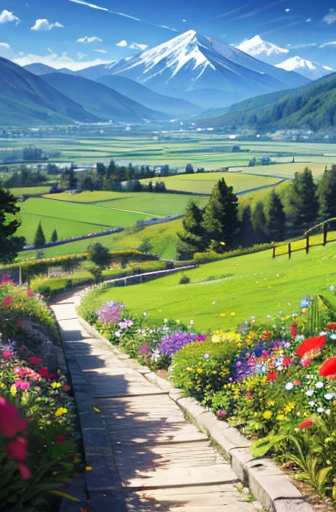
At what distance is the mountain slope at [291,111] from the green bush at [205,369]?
626 cm

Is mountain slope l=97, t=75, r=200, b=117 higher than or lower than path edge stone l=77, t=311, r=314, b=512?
higher

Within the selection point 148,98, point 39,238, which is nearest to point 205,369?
point 39,238

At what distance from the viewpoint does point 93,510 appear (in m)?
3.48

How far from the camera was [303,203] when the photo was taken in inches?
419

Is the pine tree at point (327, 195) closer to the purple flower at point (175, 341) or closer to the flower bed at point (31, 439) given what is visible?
the purple flower at point (175, 341)

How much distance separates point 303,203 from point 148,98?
4132mm

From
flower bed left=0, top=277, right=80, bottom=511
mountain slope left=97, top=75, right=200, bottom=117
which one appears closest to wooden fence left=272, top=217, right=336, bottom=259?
mountain slope left=97, top=75, right=200, bottom=117

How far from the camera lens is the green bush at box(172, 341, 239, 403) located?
5.93 m

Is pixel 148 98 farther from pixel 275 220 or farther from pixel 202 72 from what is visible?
pixel 275 220

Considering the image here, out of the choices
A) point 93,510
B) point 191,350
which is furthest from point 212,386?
point 93,510

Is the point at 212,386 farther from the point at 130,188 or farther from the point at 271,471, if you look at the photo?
the point at 130,188

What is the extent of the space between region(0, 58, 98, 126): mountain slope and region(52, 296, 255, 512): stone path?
21.0 ft

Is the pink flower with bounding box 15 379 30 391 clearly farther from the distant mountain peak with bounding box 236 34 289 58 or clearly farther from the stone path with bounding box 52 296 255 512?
the distant mountain peak with bounding box 236 34 289 58

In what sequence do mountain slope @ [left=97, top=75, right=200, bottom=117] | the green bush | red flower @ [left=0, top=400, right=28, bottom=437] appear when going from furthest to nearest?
mountain slope @ [left=97, top=75, right=200, bottom=117] → the green bush → red flower @ [left=0, top=400, right=28, bottom=437]
